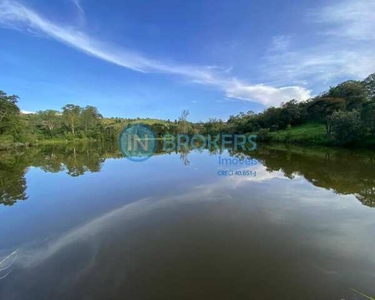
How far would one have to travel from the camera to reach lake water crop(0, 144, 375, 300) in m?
2.89

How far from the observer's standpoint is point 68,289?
2.87m

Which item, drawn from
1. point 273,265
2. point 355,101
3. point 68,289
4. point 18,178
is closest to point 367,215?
point 273,265

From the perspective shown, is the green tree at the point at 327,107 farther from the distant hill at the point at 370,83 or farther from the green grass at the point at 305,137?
the distant hill at the point at 370,83

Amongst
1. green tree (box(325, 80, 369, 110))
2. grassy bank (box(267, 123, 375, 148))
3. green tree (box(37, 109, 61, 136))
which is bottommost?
grassy bank (box(267, 123, 375, 148))

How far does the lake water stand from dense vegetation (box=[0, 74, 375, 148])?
15.8m

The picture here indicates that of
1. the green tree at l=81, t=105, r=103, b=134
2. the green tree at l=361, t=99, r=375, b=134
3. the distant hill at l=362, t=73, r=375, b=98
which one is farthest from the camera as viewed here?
the green tree at l=81, t=105, r=103, b=134

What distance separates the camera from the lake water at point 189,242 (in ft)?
9.48

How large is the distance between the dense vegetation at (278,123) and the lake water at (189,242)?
1585cm

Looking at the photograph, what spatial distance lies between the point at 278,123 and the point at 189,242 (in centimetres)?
4064

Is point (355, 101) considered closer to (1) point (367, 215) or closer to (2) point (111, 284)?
(1) point (367, 215)

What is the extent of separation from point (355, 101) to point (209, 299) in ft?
120

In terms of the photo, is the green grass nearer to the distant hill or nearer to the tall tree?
the distant hill

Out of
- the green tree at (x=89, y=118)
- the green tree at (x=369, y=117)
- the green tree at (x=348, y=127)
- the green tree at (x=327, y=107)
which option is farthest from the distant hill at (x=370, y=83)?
the green tree at (x=89, y=118)

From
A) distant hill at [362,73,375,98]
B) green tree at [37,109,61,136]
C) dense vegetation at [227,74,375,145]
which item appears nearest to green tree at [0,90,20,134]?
green tree at [37,109,61,136]
